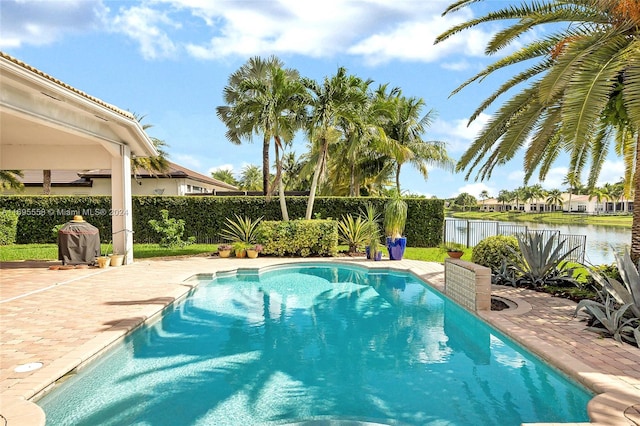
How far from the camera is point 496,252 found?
10.0 metres

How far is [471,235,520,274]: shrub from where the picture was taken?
9.91 metres

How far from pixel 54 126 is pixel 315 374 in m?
8.64

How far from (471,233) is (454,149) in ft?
44.3

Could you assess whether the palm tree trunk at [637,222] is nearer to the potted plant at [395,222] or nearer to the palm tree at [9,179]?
the potted plant at [395,222]

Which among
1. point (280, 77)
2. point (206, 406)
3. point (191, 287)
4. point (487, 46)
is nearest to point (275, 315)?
point (191, 287)

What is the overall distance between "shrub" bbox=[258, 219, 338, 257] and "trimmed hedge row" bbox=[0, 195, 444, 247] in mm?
3098

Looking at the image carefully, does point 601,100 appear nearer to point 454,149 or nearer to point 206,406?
point 206,406

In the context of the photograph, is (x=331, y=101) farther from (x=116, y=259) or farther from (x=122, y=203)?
(x=116, y=259)

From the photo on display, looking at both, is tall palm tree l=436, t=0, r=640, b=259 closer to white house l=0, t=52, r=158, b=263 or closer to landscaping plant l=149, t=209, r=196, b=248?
white house l=0, t=52, r=158, b=263

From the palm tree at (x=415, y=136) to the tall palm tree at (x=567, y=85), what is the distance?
18.2 metres

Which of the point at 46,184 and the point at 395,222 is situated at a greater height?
the point at 46,184

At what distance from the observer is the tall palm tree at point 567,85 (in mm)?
6062

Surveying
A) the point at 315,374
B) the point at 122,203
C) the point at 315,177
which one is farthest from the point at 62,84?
the point at 315,177

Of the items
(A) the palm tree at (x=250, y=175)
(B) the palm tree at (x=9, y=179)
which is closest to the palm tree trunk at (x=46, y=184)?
(B) the palm tree at (x=9, y=179)
